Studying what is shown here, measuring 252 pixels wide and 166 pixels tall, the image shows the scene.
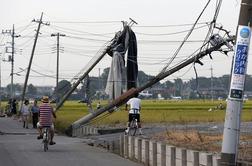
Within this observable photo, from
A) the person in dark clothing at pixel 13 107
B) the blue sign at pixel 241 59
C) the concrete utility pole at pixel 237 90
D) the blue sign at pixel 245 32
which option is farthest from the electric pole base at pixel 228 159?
the person in dark clothing at pixel 13 107

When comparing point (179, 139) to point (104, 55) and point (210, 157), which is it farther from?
point (104, 55)

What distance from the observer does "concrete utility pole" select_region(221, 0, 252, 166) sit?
9.36 m

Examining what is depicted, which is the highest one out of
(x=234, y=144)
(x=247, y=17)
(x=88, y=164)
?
(x=247, y=17)

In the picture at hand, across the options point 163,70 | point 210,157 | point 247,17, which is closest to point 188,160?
point 210,157

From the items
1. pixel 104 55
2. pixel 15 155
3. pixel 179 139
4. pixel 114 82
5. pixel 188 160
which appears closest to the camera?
pixel 188 160

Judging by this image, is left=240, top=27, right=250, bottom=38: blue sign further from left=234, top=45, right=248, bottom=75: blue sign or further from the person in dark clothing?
the person in dark clothing

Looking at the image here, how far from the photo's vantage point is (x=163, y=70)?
32906mm

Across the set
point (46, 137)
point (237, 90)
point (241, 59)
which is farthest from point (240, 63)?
point (46, 137)

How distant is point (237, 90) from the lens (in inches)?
368

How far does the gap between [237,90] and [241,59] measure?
514 millimetres

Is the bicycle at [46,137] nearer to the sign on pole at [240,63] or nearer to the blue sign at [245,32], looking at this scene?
the sign on pole at [240,63]

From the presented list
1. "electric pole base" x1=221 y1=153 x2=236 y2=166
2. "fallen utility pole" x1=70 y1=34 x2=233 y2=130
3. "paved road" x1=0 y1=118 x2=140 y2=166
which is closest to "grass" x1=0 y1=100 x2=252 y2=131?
"fallen utility pole" x1=70 y1=34 x2=233 y2=130

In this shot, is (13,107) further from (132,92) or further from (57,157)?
(57,157)

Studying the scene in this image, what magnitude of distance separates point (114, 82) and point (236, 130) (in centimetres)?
2760
